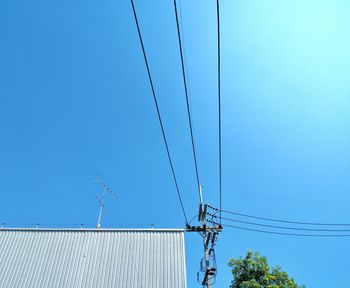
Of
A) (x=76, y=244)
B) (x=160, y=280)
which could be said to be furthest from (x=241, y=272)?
(x=76, y=244)

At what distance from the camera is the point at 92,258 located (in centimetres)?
1107

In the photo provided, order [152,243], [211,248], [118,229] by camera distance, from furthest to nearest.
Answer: [118,229] < [152,243] < [211,248]

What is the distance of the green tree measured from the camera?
49.4ft

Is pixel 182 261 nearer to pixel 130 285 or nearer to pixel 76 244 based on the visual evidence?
pixel 130 285

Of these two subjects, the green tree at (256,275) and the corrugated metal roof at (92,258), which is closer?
the corrugated metal roof at (92,258)

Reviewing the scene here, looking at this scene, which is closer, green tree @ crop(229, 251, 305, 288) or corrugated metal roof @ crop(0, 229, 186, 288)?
corrugated metal roof @ crop(0, 229, 186, 288)

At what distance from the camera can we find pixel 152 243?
1164 centimetres

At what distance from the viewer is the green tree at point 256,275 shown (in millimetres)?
15047

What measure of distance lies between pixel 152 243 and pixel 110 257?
1928 mm

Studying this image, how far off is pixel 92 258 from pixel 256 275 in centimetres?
1035

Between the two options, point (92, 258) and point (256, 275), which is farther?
point (256, 275)

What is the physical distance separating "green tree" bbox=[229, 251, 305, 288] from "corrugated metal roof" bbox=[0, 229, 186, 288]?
22.7 ft

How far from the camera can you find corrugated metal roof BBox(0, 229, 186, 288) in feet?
33.4

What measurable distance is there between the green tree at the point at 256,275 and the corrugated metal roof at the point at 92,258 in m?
6.91
